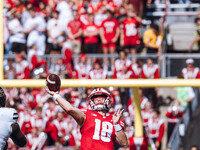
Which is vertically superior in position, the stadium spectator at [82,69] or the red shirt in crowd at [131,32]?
the red shirt in crowd at [131,32]

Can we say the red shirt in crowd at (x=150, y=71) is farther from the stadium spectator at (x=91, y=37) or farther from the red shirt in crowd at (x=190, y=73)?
the stadium spectator at (x=91, y=37)

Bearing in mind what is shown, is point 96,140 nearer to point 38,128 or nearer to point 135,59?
point 38,128

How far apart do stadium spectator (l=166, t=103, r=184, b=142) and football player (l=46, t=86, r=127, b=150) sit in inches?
190

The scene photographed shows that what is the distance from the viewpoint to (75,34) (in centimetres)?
1137

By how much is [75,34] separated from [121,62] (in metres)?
1.39

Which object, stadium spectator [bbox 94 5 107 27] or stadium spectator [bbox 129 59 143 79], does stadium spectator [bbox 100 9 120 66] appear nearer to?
stadium spectator [bbox 94 5 107 27]

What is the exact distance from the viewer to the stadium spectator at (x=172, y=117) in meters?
9.84

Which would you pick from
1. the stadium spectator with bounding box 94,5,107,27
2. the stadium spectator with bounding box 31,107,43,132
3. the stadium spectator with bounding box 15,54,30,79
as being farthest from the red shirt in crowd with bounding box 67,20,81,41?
the stadium spectator with bounding box 31,107,43,132

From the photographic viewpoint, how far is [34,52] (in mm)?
11312

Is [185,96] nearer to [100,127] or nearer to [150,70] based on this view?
[150,70]

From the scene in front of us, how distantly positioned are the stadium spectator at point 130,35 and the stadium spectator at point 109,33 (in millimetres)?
142

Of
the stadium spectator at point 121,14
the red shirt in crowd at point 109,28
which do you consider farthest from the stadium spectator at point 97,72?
the stadium spectator at point 121,14

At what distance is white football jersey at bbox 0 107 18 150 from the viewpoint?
4766mm

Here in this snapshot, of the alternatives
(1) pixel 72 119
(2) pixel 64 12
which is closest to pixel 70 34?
(2) pixel 64 12
